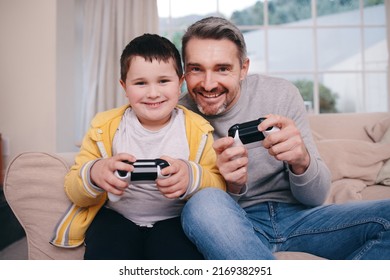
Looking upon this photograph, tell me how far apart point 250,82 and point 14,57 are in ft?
4.42

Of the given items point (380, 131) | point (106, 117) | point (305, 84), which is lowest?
point (380, 131)

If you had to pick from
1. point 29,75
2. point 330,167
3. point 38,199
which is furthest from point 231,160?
point 29,75

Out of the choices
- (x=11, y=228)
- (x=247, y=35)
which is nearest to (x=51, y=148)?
(x=11, y=228)

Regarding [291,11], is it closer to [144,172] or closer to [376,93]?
[376,93]

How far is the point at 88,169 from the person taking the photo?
2.53 feet

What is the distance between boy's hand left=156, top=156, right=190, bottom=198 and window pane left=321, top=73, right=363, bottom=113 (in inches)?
86.3

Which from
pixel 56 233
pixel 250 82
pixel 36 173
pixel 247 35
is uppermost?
pixel 247 35

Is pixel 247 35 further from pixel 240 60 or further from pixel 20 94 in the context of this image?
pixel 240 60

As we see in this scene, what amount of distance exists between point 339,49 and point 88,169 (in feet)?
7.64

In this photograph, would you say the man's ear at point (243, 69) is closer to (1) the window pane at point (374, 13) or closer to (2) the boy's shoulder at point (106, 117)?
(2) the boy's shoulder at point (106, 117)

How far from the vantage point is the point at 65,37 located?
2119 millimetres

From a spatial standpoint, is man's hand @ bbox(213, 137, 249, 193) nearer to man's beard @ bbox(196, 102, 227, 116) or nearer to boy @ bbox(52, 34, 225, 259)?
boy @ bbox(52, 34, 225, 259)

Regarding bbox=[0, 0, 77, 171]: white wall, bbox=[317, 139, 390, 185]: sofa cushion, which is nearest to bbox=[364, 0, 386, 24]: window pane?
bbox=[317, 139, 390, 185]: sofa cushion

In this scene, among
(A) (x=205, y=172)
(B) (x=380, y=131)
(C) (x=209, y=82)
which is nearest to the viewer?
(A) (x=205, y=172)
